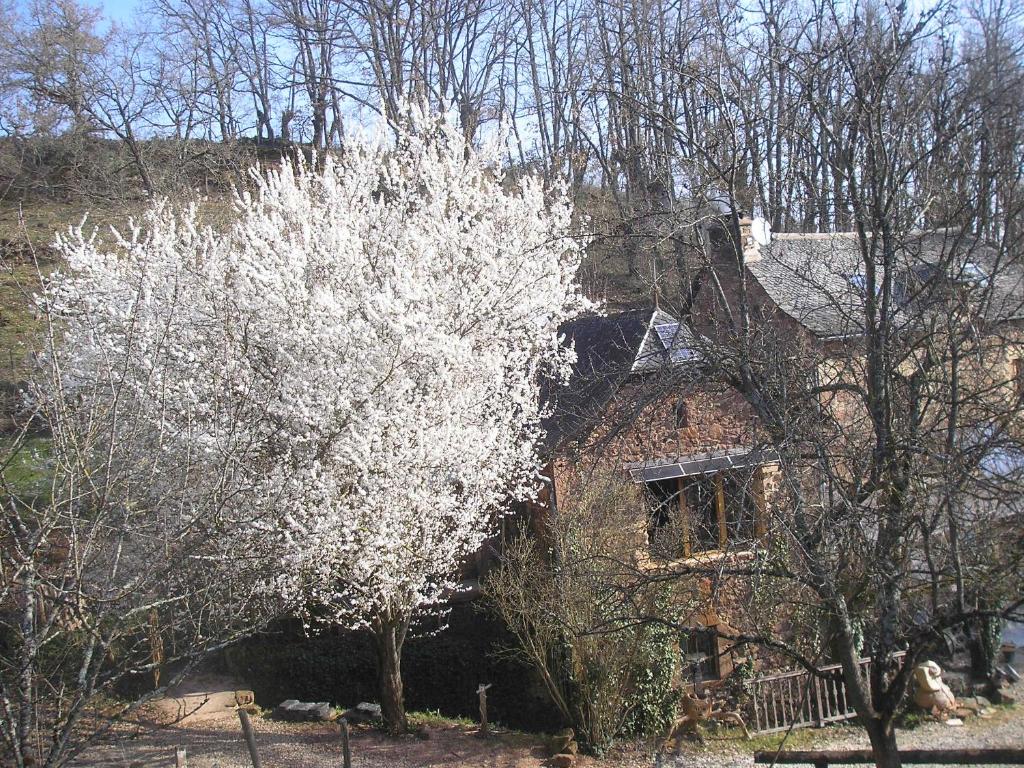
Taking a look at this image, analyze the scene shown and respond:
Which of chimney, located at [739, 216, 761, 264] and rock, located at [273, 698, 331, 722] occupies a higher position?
chimney, located at [739, 216, 761, 264]

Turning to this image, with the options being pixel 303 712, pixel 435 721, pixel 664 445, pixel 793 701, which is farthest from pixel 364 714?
pixel 793 701

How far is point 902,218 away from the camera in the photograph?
265 inches

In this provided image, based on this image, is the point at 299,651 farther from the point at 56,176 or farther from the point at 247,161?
the point at 56,176

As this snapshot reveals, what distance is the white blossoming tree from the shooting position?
401 inches

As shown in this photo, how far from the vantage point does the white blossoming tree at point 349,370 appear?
33.4 ft

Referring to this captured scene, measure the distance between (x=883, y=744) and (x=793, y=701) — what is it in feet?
25.5

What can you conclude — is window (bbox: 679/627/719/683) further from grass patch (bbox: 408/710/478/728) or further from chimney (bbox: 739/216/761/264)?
chimney (bbox: 739/216/761/264)

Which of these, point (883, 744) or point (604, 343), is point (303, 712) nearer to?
point (604, 343)

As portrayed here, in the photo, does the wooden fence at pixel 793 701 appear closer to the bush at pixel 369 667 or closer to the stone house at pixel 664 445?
the stone house at pixel 664 445

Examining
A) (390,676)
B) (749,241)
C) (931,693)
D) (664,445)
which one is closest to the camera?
(390,676)

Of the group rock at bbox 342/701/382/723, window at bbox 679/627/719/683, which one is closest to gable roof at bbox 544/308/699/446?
window at bbox 679/627/719/683

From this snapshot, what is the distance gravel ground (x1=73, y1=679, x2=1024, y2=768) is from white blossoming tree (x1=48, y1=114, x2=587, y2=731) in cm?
89

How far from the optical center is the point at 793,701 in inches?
530

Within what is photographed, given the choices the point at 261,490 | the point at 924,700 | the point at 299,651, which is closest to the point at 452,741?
the point at 299,651
